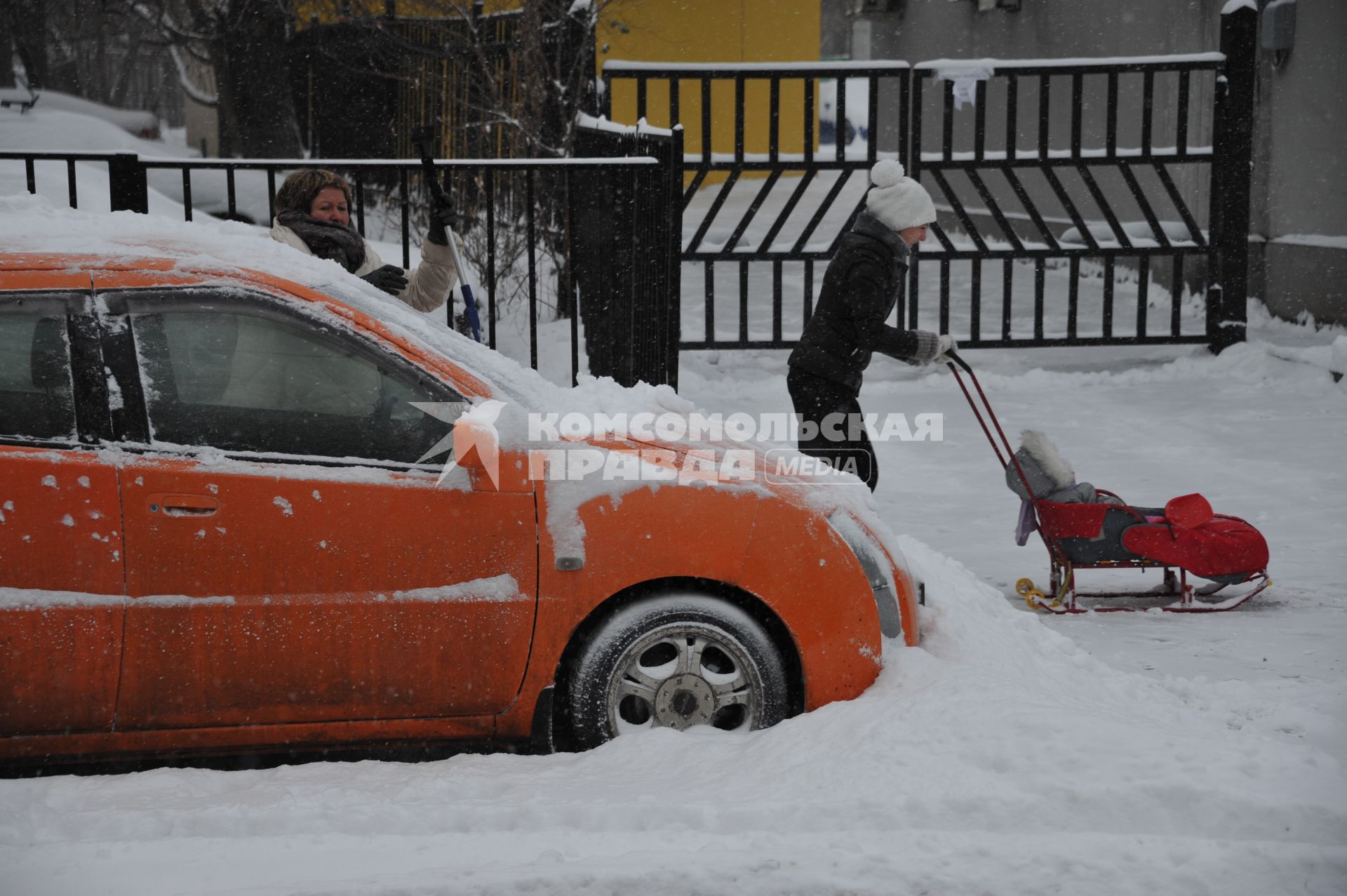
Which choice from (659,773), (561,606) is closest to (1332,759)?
(659,773)

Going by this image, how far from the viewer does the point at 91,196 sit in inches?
389

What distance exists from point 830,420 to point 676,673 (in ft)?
7.90

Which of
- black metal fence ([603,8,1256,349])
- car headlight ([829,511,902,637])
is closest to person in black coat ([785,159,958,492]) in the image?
car headlight ([829,511,902,637])

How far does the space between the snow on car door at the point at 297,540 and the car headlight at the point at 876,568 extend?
38.9 inches

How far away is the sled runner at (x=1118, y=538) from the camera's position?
592cm

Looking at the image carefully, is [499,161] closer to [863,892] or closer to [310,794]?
[310,794]

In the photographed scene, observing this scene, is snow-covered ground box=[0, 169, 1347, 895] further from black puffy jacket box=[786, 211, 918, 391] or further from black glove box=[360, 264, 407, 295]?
black glove box=[360, 264, 407, 295]

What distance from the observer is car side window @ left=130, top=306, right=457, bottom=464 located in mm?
4082

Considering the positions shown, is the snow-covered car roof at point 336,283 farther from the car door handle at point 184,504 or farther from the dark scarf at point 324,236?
the dark scarf at point 324,236

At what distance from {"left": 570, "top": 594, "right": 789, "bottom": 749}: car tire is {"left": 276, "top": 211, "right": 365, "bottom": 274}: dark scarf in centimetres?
253

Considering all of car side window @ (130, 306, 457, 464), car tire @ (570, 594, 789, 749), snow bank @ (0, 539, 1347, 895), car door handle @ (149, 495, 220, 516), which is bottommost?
snow bank @ (0, 539, 1347, 895)

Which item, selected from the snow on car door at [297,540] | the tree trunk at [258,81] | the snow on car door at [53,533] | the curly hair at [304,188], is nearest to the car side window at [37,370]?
the snow on car door at [53,533]

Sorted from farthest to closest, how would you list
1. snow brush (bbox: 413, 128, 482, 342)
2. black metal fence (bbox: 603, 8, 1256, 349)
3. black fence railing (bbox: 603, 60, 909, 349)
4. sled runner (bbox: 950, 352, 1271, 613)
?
1. black metal fence (bbox: 603, 8, 1256, 349)
2. black fence railing (bbox: 603, 60, 909, 349)
3. snow brush (bbox: 413, 128, 482, 342)
4. sled runner (bbox: 950, 352, 1271, 613)

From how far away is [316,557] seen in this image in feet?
13.3
